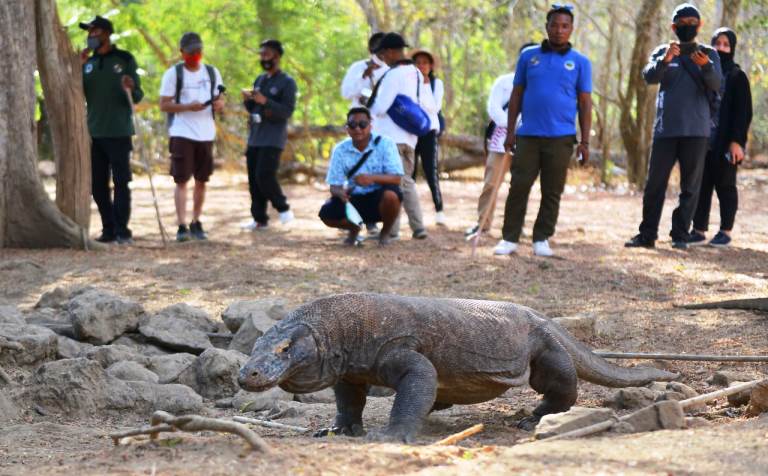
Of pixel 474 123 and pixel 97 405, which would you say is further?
pixel 474 123

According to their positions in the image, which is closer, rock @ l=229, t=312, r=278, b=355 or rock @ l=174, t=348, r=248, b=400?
rock @ l=174, t=348, r=248, b=400

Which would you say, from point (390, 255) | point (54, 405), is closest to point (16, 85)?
point (390, 255)

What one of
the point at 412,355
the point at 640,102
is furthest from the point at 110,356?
the point at 640,102

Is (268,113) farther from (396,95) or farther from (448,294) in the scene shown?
(448,294)

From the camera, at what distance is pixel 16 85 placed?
10.3 meters

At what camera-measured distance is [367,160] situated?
34.3 feet

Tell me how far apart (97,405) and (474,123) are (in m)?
24.7

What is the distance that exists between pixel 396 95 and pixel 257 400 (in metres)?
6.00

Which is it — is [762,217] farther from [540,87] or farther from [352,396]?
[352,396]

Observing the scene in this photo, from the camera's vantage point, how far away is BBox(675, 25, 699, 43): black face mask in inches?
398

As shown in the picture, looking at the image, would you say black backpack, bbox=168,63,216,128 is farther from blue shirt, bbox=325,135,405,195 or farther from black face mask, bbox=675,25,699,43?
black face mask, bbox=675,25,699,43

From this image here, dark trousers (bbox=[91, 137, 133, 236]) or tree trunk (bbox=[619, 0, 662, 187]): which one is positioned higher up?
tree trunk (bbox=[619, 0, 662, 187])

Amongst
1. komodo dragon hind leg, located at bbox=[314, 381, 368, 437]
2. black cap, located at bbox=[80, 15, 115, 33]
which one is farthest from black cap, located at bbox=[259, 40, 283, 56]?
komodo dragon hind leg, located at bbox=[314, 381, 368, 437]

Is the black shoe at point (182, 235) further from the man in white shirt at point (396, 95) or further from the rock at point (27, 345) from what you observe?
the rock at point (27, 345)
